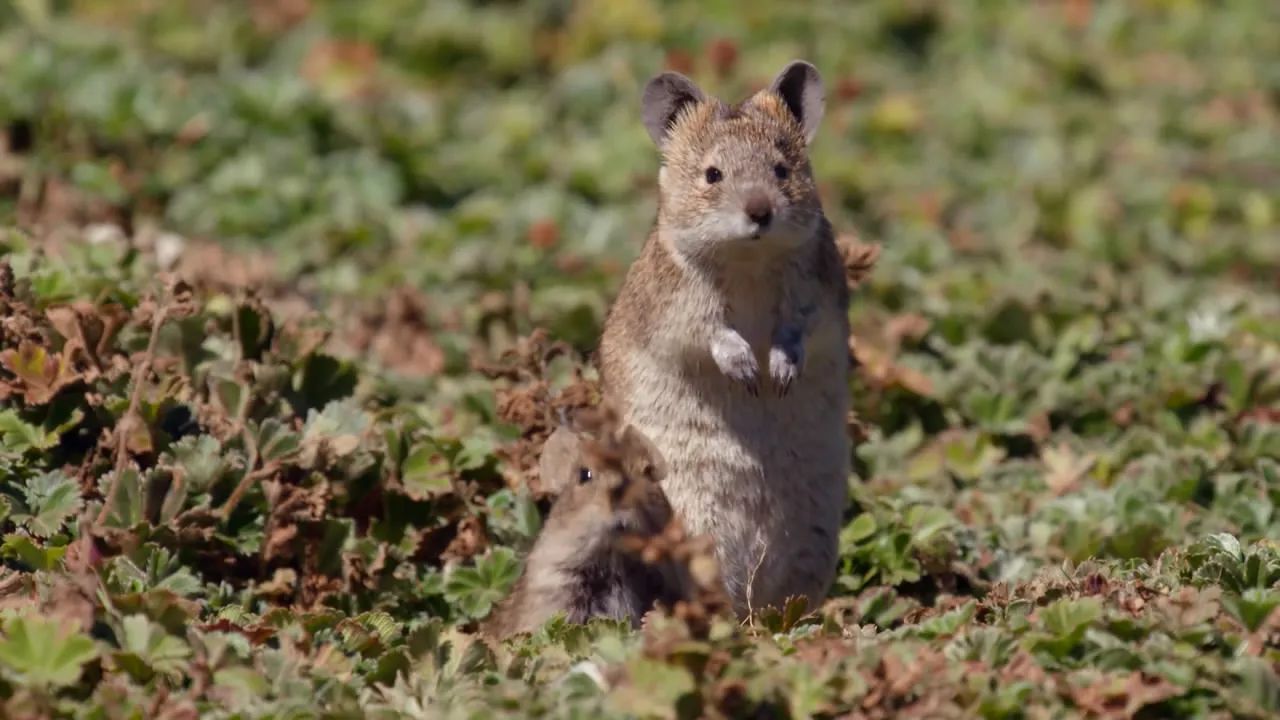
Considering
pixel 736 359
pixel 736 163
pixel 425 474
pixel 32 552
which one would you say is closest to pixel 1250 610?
pixel 736 359

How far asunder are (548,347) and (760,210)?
1879 millimetres

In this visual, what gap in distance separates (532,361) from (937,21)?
8.24 meters

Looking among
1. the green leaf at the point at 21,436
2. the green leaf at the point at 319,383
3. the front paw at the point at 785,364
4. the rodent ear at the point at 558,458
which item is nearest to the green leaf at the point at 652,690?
the front paw at the point at 785,364

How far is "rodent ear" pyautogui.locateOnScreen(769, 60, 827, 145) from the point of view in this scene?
7.01 m

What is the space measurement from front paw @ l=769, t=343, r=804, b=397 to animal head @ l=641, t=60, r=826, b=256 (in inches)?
14.4

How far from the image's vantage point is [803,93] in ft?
23.2

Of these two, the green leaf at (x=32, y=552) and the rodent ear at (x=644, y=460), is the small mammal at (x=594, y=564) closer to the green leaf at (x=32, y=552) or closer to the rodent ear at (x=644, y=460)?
the rodent ear at (x=644, y=460)

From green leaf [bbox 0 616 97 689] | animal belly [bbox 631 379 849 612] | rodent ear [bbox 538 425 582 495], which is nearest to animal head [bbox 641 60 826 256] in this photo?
animal belly [bbox 631 379 849 612]

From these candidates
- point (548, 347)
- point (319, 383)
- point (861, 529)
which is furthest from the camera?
point (548, 347)

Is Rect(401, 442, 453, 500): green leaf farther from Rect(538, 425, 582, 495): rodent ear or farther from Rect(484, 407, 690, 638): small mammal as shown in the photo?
Rect(484, 407, 690, 638): small mammal

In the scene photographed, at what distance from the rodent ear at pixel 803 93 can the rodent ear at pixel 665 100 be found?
11.8 inches

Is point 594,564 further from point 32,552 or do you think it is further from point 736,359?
point 32,552

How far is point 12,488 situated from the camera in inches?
259

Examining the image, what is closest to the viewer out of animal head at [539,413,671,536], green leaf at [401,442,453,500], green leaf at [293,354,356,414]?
animal head at [539,413,671,536]
